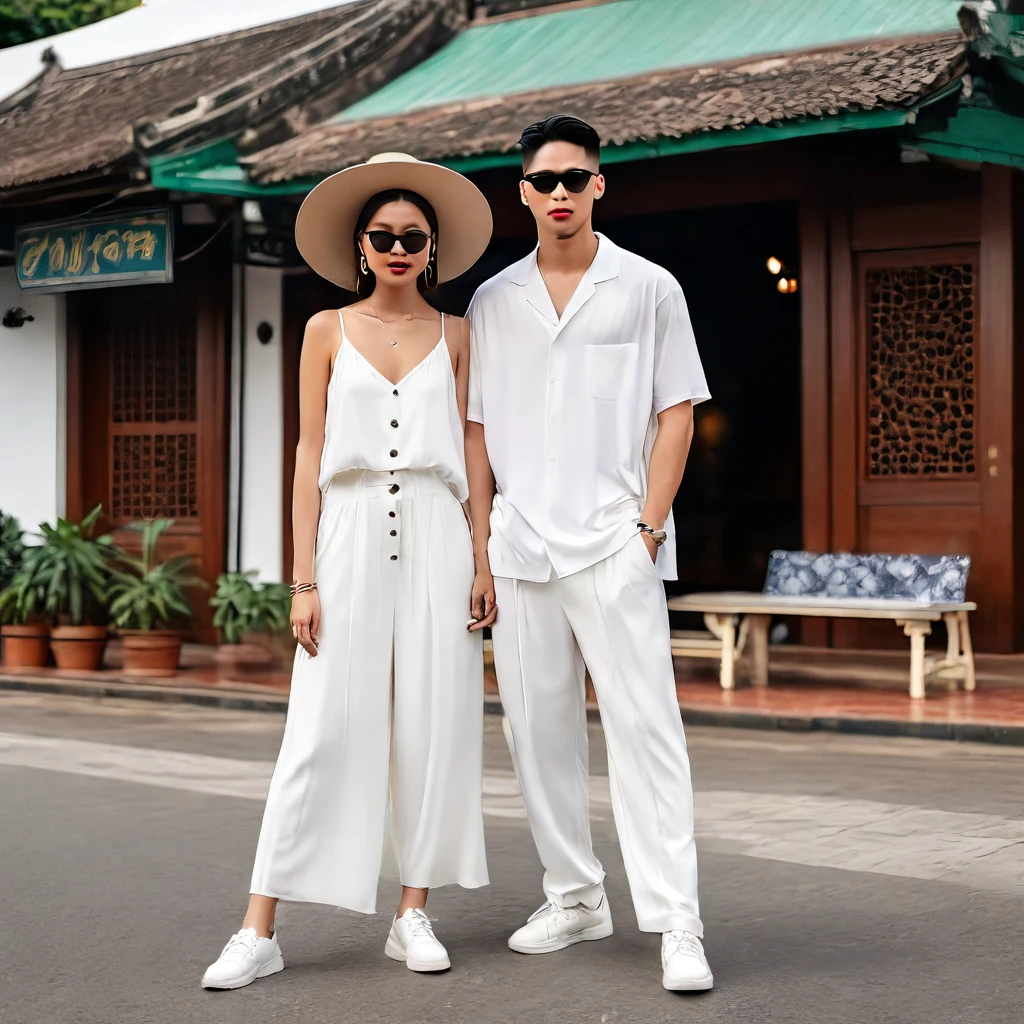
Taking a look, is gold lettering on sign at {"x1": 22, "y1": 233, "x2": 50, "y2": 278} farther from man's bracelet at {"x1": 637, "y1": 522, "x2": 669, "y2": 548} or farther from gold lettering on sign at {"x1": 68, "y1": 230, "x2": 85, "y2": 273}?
man's bracelet at {"x1": 637, "y1": 522, "x2": 669, "y2": 548}

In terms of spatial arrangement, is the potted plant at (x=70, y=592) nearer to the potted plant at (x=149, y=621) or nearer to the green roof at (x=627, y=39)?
the potted plant at (x=149, y=621)

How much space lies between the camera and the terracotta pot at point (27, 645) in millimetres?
13078

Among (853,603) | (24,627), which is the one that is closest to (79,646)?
(24,627)

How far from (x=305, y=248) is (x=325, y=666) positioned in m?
1.17

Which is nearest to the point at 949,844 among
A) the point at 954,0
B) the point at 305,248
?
the point at 305,248

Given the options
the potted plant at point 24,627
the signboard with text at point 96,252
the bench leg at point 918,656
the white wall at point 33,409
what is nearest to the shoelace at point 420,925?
the bench leg at point 918,656

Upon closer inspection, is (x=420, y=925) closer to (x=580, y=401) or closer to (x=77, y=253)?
(x=580, y=401)

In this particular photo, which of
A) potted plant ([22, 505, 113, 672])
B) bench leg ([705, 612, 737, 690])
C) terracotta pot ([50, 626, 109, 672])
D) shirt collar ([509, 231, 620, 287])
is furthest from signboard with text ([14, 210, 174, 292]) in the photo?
shirt collar ([509, 231, 620, 287])

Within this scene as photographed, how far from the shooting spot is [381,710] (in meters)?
4.40

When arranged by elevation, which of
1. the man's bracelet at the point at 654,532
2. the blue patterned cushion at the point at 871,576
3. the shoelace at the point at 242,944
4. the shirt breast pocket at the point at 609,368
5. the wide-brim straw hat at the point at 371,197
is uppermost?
the wide-brim straw hat at the point at 371,197

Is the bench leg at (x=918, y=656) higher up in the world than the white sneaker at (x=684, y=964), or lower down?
higher up

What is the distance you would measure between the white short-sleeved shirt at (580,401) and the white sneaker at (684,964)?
3.06 ft

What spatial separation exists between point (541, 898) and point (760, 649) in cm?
602

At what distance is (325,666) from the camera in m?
4.36
